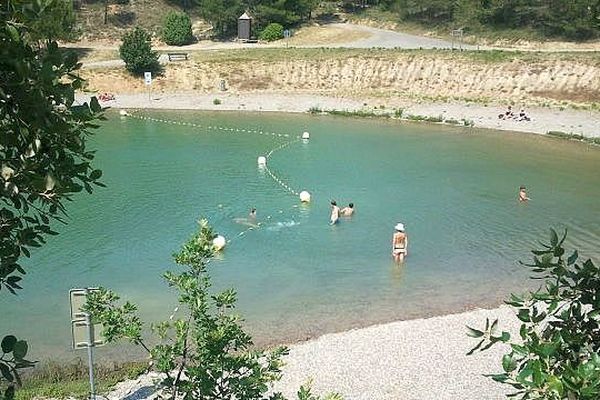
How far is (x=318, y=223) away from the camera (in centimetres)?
2884

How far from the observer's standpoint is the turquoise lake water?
69.5 feet

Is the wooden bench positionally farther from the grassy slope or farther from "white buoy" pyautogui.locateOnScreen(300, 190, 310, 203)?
the grassy slope

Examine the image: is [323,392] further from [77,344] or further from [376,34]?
[376,34]

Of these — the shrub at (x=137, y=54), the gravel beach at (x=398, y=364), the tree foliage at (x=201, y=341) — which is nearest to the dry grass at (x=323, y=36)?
the shrub at (x=137, y=54)

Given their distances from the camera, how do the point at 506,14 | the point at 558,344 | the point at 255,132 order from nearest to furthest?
the point at 558,344 < the point at 255,132 < the point at 506,14

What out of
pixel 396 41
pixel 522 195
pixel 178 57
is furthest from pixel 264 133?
pixel 396 41

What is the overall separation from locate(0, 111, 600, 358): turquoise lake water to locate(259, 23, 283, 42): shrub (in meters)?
28.0

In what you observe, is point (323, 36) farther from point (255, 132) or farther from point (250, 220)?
point (250, 220)

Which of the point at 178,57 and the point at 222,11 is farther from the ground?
the point at 222,11

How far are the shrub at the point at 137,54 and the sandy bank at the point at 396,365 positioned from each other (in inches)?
1864

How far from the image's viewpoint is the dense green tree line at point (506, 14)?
217ft

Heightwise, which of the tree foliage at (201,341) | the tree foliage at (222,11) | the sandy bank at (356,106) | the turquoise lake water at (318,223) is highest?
the tree foliage at (222,11)

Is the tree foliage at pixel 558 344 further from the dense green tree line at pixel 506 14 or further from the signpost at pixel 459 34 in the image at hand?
the signpost at pixel 459 34

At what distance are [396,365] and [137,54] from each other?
4980 cm
